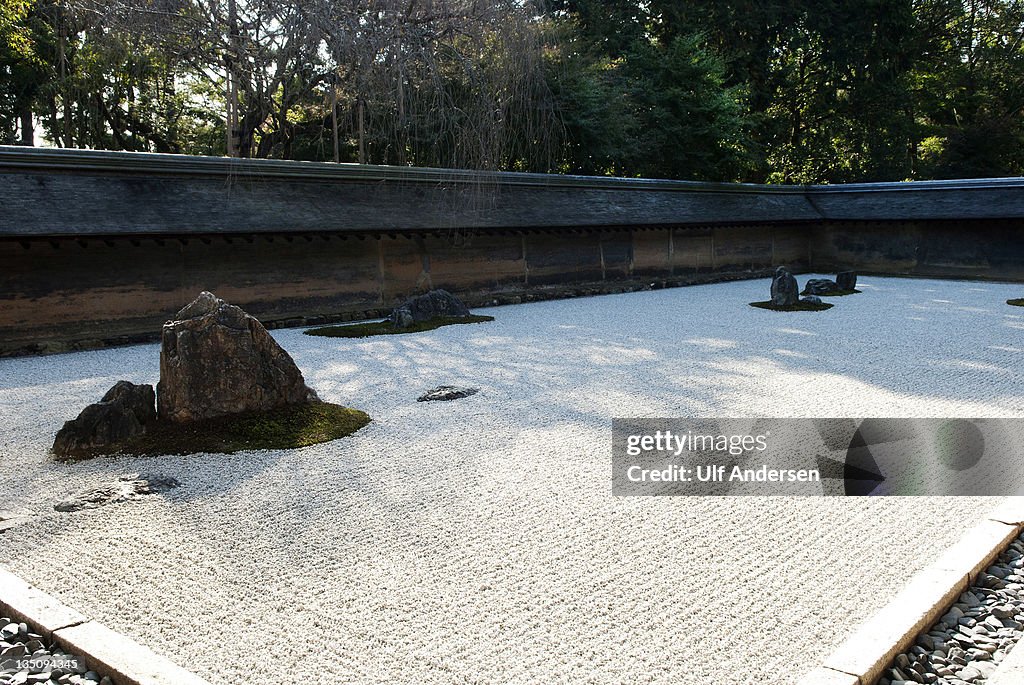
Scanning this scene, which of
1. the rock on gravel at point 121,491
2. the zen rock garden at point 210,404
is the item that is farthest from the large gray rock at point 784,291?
the rock on gravel at point 121,491

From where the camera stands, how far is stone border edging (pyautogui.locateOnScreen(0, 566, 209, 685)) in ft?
8.52

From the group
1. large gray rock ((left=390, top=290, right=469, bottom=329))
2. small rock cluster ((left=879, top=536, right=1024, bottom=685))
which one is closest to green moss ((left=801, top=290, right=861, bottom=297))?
large gray rock ((left=390, top=290, right=469, bottom=329))

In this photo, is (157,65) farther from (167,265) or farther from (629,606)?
(629,606)

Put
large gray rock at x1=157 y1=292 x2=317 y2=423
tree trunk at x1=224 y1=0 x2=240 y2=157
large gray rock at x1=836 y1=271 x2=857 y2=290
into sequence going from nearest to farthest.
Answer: large gray rock at x1=157 y1=292 x2=317 y2=423, tree trunk at x1=224 y1=0 x2=240 y2=157, large gray rock at x1=836 y1=271 x2=857 y2=290

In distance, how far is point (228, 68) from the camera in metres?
13.9

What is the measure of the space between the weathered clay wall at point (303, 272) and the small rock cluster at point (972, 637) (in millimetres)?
9584

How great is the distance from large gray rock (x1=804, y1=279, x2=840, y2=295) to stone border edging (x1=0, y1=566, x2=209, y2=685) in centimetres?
1350

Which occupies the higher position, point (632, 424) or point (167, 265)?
point (167, 265)

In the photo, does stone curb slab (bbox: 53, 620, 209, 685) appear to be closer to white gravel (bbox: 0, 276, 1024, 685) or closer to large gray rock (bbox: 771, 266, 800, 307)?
white gravel (bbox: 0, 276, 1024, 685)

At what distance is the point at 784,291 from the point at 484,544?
1036cm

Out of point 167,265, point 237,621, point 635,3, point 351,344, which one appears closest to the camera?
point 237,621

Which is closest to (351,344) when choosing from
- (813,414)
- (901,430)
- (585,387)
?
(585,387)

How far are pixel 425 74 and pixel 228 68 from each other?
3733mm

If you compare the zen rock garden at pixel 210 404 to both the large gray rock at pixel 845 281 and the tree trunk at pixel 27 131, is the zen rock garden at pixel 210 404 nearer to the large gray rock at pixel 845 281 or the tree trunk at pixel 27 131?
the large gray rock at pixel 845 281
